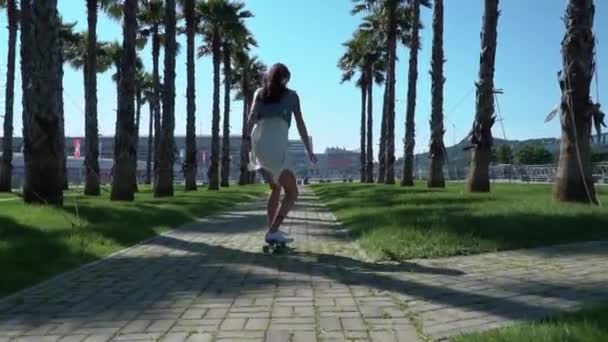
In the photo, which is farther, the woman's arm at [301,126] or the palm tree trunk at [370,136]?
the palm tree trunk at [370,136]

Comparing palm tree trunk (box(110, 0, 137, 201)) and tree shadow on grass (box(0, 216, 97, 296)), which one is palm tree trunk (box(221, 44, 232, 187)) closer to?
palm tree trunk (box(110, 0, 137, 201))

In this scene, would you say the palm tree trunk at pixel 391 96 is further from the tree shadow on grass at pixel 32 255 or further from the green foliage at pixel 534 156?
the green foliage at pixel 534 156

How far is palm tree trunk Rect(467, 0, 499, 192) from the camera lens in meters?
18.8

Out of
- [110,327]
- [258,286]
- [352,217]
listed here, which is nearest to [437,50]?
[352,217]

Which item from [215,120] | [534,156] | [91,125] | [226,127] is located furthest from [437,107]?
[534,156]

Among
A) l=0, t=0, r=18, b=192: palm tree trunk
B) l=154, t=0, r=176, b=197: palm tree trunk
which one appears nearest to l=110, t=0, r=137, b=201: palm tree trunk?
A: l=154, t=0, r=176, b=197: palm tree trunk

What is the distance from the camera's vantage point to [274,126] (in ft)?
26.3

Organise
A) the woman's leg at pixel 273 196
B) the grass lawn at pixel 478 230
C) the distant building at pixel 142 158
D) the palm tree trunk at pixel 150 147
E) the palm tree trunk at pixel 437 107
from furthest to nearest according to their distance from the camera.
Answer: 1. the distant building at pixel 142 158
2. the palm tree trunk at pixel 150 147
3. the palm tree trunk at pixel 437 107
4. the woman's leg at pixel 273 196
5. the grass lawn at pixel 478 230

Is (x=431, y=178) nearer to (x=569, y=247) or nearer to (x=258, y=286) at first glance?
(x=569, y=247)

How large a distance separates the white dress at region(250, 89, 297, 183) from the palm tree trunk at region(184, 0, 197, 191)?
82.8 feet

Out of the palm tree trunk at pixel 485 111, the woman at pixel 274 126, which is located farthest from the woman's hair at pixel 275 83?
the palm tree trunk at pixel 485 111

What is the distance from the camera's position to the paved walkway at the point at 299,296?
4527mm

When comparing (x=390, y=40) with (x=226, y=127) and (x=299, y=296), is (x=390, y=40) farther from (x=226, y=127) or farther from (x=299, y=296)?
(x=299, y=296)

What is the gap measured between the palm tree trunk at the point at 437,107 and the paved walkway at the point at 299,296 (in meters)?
17.5
